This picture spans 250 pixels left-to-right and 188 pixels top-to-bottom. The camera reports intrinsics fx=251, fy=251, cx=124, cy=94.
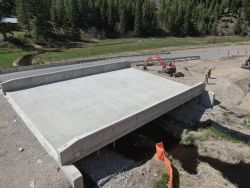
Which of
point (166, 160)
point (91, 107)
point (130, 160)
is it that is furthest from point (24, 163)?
point (166, 160)

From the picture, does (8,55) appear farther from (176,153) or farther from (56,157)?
(176,153)

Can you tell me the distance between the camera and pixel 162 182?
49.6ft

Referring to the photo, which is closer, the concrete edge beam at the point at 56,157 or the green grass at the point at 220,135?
the concrete edge beam at the point at 56,157

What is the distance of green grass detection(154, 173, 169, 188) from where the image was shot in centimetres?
1488

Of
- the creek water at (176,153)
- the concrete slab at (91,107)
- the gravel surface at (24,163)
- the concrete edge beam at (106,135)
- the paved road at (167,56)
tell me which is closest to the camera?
the gravel surface at (24,163)

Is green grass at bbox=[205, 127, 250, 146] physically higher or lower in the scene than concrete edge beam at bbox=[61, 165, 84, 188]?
lower

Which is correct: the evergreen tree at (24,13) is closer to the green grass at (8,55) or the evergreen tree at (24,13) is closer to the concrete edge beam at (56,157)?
the green grass at (8,55)

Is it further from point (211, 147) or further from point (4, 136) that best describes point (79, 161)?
point (211, 147)

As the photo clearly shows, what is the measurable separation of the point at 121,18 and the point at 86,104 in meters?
60.8

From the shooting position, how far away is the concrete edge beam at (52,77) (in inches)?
883

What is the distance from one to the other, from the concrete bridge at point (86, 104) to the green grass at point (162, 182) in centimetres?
383

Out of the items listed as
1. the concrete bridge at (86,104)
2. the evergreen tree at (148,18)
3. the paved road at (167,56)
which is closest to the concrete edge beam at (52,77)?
the concrete bridge at (86,104)

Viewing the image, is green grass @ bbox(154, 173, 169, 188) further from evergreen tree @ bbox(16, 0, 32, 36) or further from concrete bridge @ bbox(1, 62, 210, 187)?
evergreen tree @ bbox(16, 0, 32, 36)

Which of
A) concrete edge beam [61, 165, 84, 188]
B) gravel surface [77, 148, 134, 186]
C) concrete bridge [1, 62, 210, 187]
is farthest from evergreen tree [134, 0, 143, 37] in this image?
concrete edge beam [61, 165, 84, 188]
